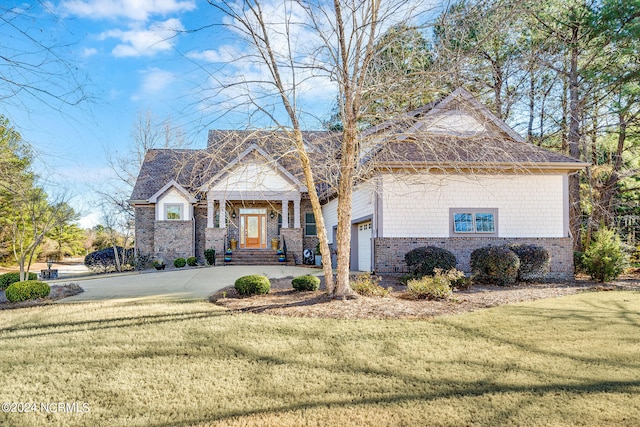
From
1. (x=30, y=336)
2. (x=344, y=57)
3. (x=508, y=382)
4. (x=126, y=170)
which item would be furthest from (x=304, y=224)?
(x=508, y=382)

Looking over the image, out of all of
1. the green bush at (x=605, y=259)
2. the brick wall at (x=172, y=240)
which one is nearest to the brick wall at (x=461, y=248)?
the green bush at (x=605, y=259)

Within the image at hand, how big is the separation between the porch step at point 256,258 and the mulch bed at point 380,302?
8852mm

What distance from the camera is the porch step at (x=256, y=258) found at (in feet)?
67.2

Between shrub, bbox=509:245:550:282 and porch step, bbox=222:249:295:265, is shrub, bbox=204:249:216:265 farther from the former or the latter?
shrub, bbox=509:245:550:282

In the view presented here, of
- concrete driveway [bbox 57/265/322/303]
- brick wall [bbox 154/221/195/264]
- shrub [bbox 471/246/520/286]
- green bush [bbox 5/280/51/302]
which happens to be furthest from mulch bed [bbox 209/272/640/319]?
brick wall [bbox 154/221/195/264]

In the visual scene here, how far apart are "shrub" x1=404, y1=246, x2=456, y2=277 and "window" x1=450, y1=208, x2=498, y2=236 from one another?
1997mm

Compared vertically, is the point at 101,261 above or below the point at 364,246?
below

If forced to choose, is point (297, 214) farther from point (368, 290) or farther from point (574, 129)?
point (574, 129)

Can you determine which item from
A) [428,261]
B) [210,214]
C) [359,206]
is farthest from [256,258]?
[428,261]

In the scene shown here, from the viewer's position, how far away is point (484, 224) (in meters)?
14.0

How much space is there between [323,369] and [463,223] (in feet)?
33.1

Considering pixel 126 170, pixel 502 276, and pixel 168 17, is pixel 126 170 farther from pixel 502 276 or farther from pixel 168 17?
pixel 502 276

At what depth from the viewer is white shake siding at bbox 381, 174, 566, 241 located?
44.8ft

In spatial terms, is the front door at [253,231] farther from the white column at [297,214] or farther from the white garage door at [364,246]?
the white garage door at [364,246]
